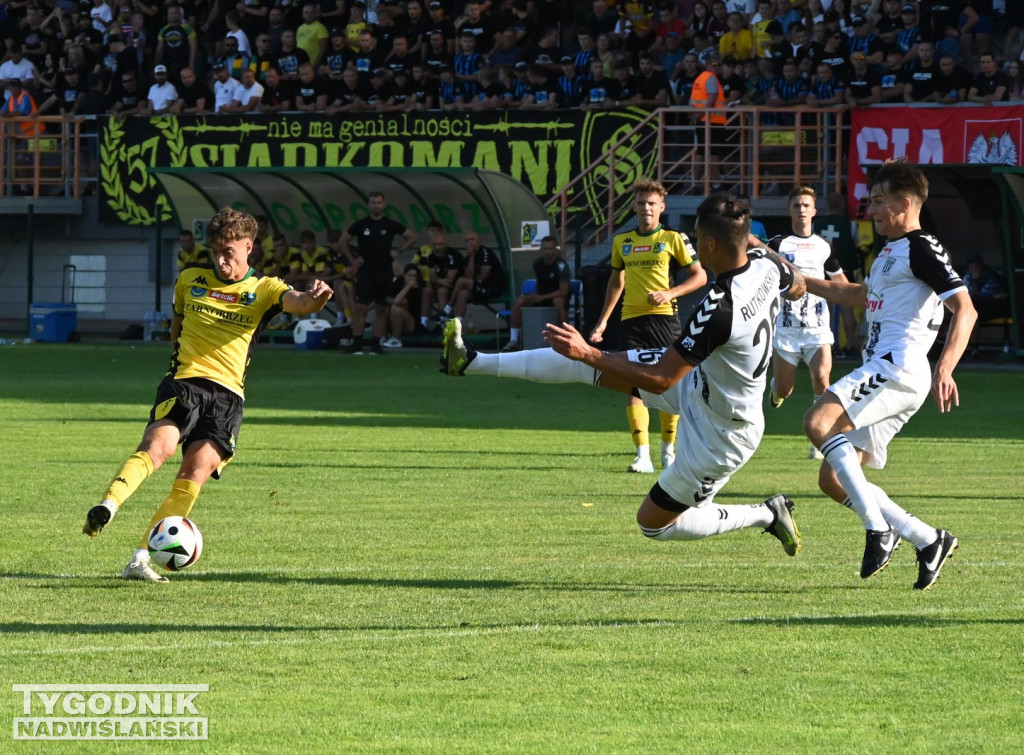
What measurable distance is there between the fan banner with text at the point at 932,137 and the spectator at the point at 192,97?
1328 cm

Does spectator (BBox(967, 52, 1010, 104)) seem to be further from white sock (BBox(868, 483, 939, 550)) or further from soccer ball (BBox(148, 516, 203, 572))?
soccer ball (BBox(148, 516, 203, 572))

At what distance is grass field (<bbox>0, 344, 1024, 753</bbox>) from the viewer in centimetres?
569

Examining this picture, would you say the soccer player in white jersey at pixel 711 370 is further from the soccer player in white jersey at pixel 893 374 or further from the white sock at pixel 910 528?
the white sock at pixel 910 528

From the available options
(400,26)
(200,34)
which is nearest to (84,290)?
(200,34)

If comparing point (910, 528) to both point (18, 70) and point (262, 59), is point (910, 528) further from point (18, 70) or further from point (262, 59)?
point (18, 70)

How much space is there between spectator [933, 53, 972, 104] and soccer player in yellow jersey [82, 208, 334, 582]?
18020 millimetres

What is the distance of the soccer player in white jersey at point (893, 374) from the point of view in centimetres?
783

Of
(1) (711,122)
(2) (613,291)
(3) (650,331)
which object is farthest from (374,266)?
(3) (650,331)

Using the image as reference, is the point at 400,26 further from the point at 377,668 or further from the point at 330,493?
the point at 377,668

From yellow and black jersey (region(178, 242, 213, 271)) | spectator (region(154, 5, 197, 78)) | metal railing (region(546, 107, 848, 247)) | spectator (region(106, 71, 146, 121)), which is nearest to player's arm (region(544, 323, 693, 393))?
metal railing (region(546, 107, 848, 247))

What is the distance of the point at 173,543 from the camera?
8.11 metres

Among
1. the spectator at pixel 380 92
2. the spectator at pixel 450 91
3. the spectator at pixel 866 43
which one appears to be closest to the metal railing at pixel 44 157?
the spectator at pixel 380 92

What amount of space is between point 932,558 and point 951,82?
1830 centimetres

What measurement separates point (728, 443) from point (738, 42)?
20775 millimetres
